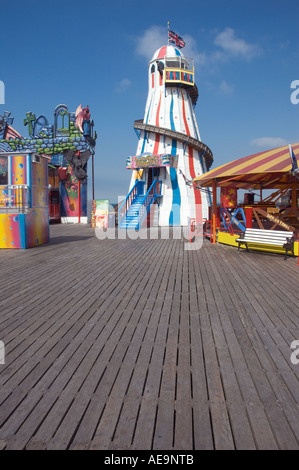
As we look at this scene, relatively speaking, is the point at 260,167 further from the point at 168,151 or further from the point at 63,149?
the point at 63,149

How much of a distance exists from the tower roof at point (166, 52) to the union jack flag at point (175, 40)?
189 centimetres

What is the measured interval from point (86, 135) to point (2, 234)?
46.8 ft

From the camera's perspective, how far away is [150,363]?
3.60m

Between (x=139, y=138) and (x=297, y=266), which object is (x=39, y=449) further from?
(x=139, y=138)

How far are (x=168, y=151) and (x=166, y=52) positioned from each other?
8292 mm

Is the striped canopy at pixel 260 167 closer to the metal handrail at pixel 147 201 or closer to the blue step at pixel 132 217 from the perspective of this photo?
the blue step at pixel 132 217

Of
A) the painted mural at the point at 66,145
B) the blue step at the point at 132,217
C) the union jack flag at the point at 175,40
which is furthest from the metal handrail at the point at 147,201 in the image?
the union jack flag at the point at 175,40

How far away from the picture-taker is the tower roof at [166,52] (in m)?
25.6

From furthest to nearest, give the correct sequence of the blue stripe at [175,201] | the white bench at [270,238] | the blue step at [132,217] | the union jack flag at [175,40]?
the union jack flag at [175,40], the blue stripe at [175,201], the blue step at [132,217], the white bench at [270,238]

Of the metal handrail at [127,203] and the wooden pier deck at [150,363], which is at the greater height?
the metal handrail at [127,203]

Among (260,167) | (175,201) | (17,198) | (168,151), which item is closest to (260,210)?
(260,167)

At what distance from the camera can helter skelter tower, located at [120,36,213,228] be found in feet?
77.5
